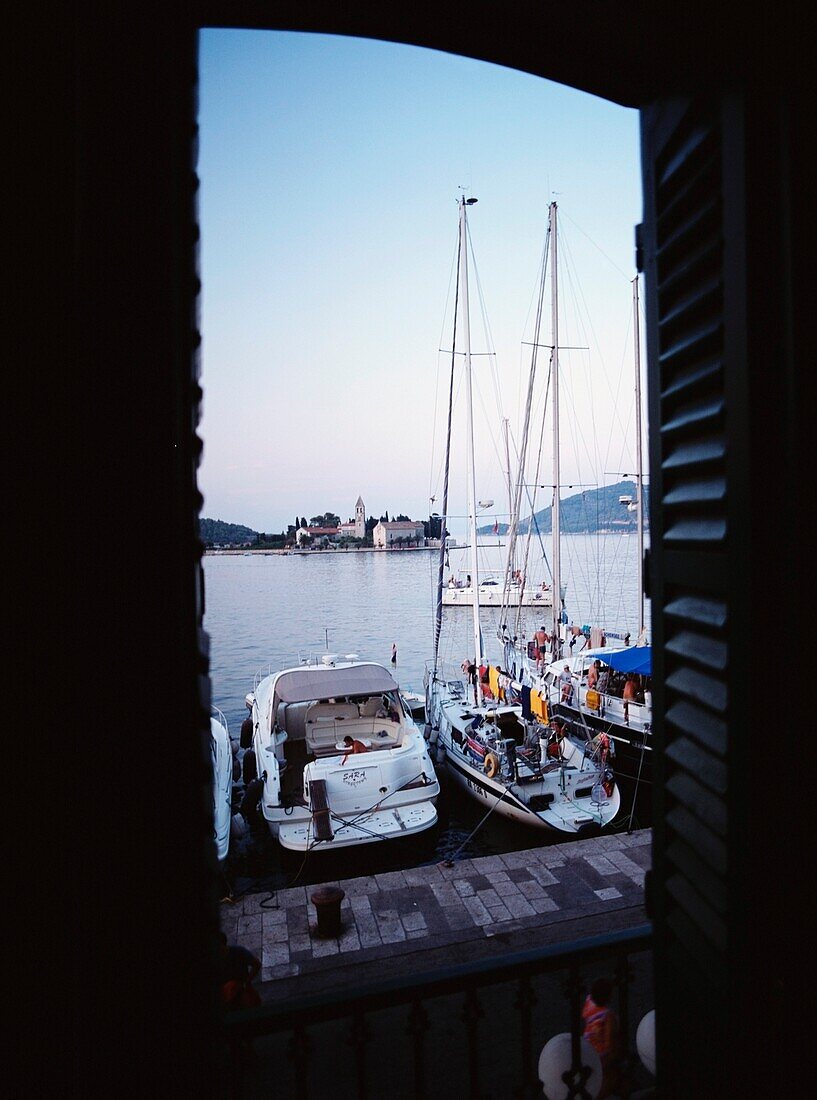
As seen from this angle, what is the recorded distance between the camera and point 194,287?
1142mm

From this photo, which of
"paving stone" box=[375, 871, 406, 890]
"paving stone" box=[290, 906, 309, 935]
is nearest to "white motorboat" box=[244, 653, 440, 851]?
"paving stone" box=[375, 871, 406, 890]

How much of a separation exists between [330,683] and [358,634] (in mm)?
29347

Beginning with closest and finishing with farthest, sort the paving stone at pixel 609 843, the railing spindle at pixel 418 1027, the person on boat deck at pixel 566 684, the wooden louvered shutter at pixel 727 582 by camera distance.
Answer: the wooden louvered shutter at pixel 727 582 < the railing spindle at pixel 418 1027 < the paving stone at pixel 609 843 < the person on boat deck at pixel 566 684

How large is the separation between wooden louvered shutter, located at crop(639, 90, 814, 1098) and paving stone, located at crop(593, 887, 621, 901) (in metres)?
5.80

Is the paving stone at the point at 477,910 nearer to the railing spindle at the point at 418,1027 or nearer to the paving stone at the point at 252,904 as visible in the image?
the paving stone at the point at 252,904

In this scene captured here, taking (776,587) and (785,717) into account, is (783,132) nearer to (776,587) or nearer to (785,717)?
(776,587)

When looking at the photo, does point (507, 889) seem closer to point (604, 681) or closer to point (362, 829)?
point (362, 829)

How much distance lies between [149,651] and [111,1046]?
623mm

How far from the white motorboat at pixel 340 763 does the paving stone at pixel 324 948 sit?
2.91 m

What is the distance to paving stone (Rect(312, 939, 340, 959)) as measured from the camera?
223 inches

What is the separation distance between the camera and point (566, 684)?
45.6 feet

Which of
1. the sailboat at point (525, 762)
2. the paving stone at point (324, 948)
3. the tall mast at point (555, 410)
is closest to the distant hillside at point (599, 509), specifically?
the tall mast at point (555, 410)

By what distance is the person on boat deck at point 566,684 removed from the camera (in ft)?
44.6

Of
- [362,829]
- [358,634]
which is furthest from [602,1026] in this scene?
[358,634]
